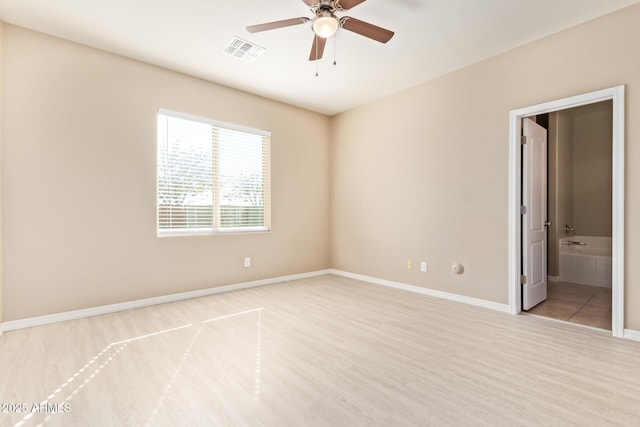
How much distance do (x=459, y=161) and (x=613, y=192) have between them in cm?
146

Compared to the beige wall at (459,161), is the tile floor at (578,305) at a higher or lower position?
lower

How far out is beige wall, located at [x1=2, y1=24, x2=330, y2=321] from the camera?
9.45 feet

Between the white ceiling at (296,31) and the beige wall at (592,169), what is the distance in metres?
3.20

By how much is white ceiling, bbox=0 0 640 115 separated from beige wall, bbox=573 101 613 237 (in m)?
3.20

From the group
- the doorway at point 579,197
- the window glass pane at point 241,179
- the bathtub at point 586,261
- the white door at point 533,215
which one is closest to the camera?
the white door at point 533,215

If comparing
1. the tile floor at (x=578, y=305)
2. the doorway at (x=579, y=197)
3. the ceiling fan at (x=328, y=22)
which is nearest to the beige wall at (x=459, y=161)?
the tile floor at (x=578, y=305)

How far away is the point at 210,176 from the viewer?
4.12 m

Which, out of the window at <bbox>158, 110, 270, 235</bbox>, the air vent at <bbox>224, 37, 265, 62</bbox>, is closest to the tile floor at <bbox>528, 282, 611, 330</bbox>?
the window at <bbox>158, 110, 270, 235</bbox>

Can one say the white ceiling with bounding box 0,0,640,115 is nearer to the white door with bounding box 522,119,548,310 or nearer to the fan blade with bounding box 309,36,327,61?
the fan blade with bounding box 309,36,327,61

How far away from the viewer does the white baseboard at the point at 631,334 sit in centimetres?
255

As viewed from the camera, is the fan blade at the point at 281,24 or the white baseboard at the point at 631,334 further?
the white baseboard at the point at 631,334

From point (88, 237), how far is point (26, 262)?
522mm

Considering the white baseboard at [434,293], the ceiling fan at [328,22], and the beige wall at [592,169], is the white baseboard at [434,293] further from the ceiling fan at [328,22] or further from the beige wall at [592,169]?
the beige wall at [592,169]

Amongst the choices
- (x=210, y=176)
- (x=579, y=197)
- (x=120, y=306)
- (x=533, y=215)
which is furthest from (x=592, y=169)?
(x=120, y=306)
